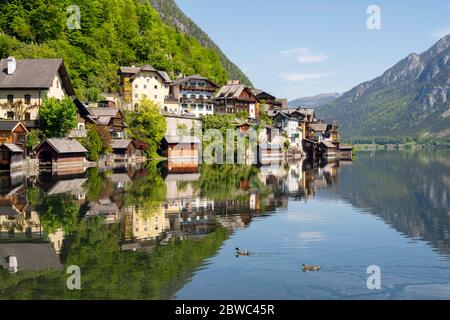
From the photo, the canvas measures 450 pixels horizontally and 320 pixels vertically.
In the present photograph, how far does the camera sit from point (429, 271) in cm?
2056

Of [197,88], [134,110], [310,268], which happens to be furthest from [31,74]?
[310,268]

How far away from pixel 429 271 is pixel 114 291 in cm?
1122

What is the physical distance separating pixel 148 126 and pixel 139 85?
15048 mm

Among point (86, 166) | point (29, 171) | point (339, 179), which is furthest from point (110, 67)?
point (339, 179)

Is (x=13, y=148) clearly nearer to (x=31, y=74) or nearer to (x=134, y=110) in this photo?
(x=31, y=74)

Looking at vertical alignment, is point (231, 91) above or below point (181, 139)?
above

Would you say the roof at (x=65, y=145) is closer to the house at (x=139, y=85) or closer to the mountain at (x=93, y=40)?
the mountain at (x=93, y=40)

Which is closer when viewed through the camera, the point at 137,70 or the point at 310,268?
the point at 310,268

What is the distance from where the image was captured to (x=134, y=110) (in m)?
98.6

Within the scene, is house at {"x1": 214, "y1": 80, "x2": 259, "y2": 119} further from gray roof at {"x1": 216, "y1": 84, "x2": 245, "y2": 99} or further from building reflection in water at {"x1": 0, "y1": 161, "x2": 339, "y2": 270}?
building reflection in water at {"x1": 0, "y1": 161, "x2": 339, "y2": 270}

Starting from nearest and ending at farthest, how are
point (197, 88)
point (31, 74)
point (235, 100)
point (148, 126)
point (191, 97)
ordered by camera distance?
1. point (31, 74)
2. point (148, 126)
3. point (191, 97)
4. point (197, 88)
5. point (235, 100)

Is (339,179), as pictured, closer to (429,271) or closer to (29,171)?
(29,171)

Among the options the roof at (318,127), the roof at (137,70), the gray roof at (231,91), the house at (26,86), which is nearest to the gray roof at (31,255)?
the house at (26,86)

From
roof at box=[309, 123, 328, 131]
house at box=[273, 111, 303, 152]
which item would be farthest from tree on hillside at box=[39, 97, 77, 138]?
roof at box=[309, 123, 328, 131]
